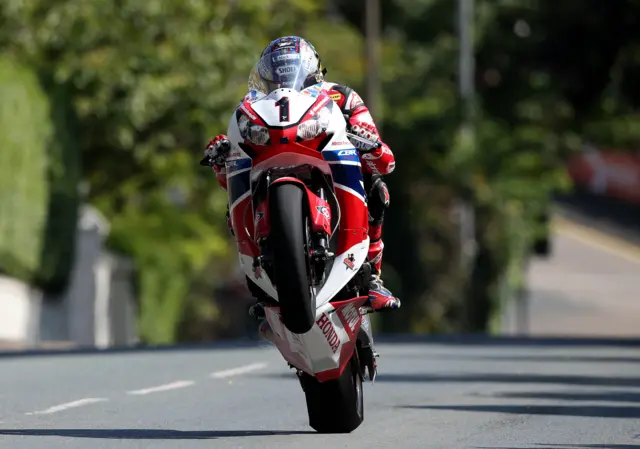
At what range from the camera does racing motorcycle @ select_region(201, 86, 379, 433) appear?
9758 mm

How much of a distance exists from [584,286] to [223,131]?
33.5m

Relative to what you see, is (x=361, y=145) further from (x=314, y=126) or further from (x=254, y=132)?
(x=254, y=132)

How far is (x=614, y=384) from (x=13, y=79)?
1585 centimetres

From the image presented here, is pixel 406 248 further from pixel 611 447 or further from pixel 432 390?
pixel 611 447

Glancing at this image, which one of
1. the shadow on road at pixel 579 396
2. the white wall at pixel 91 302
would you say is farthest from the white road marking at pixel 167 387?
the white wall at pixel 91 302

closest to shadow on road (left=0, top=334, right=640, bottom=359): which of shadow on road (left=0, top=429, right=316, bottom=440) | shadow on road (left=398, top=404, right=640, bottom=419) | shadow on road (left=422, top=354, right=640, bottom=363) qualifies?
shadow on road (left=422, top=354, right=640, bottom=363)

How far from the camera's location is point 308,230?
996 cm

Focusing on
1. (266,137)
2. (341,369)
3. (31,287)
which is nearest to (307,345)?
(341,369)

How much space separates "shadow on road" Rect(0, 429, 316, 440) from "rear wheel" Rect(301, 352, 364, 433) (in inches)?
6.7

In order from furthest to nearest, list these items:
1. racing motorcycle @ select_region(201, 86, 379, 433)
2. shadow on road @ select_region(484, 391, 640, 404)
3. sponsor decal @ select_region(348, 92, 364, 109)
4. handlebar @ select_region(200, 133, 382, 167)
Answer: shadow on road @ select_region(484, 391, 640, 404) < sponsor decal @ select_region(348, 92, 364, 109) < handlebar @ select_region(200, 133, 382, 167) < racing motorcycle @ select_region(201, 86, 379, 433)

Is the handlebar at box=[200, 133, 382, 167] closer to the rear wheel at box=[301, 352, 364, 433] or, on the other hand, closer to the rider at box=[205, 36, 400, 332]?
the rider at box=[205, 36, 400, 332]

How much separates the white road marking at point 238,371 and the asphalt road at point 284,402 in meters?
0.02

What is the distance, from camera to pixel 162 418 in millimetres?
11461

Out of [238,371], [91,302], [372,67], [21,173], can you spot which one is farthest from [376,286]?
[372,67]
